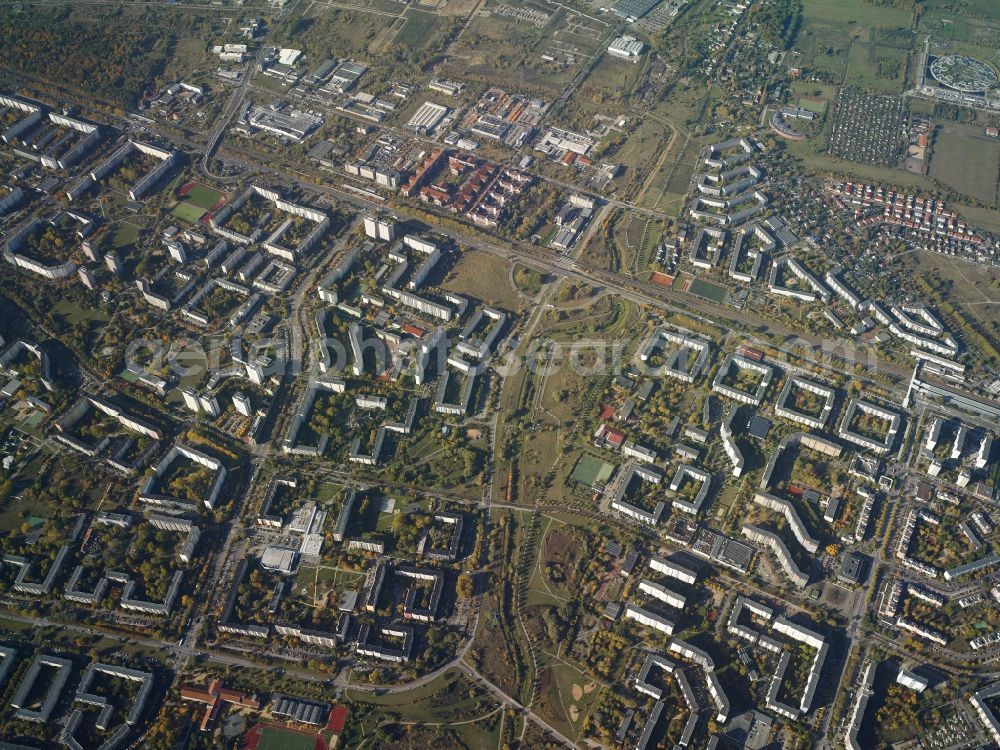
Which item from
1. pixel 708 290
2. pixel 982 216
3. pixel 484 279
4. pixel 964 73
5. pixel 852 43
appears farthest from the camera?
pixel 852 43

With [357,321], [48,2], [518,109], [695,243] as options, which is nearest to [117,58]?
[48,2]

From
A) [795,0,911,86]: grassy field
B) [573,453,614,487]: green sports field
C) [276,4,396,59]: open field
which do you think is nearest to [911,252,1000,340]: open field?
[795,0,911,86]: grassy field

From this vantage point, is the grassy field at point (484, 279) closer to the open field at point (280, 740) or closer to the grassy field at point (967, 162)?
the open field at point (280, 740)

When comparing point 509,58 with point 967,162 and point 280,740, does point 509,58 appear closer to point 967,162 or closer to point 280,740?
point 967,162

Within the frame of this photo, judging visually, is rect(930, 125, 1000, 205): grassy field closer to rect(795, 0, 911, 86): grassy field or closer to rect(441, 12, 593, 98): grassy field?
rect(795, 0, 911, 86): grassy field

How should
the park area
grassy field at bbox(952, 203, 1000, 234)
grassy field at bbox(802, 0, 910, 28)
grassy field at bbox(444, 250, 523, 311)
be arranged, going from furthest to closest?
grassy field at bbox(802, 0, 910, 28) < grassy field at bbox(952, 203, 1000, 234) < the park area < grassy field at bbox(444, 250, 523, 311)

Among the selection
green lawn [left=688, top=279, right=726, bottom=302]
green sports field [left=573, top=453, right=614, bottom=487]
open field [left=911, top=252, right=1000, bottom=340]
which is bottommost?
green sports field [left=573, top=453, right=614, bottom=487]

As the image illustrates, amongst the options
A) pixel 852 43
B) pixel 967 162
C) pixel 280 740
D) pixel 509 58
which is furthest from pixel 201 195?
pixel 852 43
